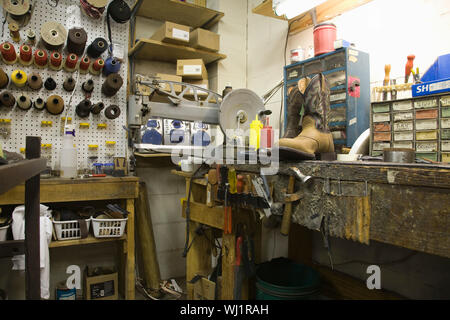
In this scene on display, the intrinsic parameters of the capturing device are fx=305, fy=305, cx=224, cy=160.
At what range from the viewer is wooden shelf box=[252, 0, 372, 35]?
197 cm

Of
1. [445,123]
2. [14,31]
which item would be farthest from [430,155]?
[14,31]

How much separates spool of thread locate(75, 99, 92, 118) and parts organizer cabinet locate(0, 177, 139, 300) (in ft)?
2.05

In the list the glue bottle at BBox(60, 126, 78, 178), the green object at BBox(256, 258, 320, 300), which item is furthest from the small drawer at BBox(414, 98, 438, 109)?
the glue bottle at BBox(60, 126, 78, 178)

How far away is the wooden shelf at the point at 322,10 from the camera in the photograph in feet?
6.47

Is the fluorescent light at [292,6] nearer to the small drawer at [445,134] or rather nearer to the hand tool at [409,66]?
the hand tool at [409,66]

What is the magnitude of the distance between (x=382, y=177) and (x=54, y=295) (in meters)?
2.43

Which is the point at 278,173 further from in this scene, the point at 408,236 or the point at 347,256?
the point at 347,256

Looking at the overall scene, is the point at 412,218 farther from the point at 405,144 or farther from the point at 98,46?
the point at 98,46

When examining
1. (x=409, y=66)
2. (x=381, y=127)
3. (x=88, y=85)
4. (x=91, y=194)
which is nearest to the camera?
(x=381, y=127)

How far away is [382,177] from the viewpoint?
2.62 feet

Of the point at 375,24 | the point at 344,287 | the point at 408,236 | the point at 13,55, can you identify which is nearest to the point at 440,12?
the point at 375,24

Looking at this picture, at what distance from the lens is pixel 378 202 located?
81 cm

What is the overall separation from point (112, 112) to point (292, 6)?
153 cm

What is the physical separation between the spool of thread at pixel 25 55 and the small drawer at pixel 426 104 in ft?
7.80
